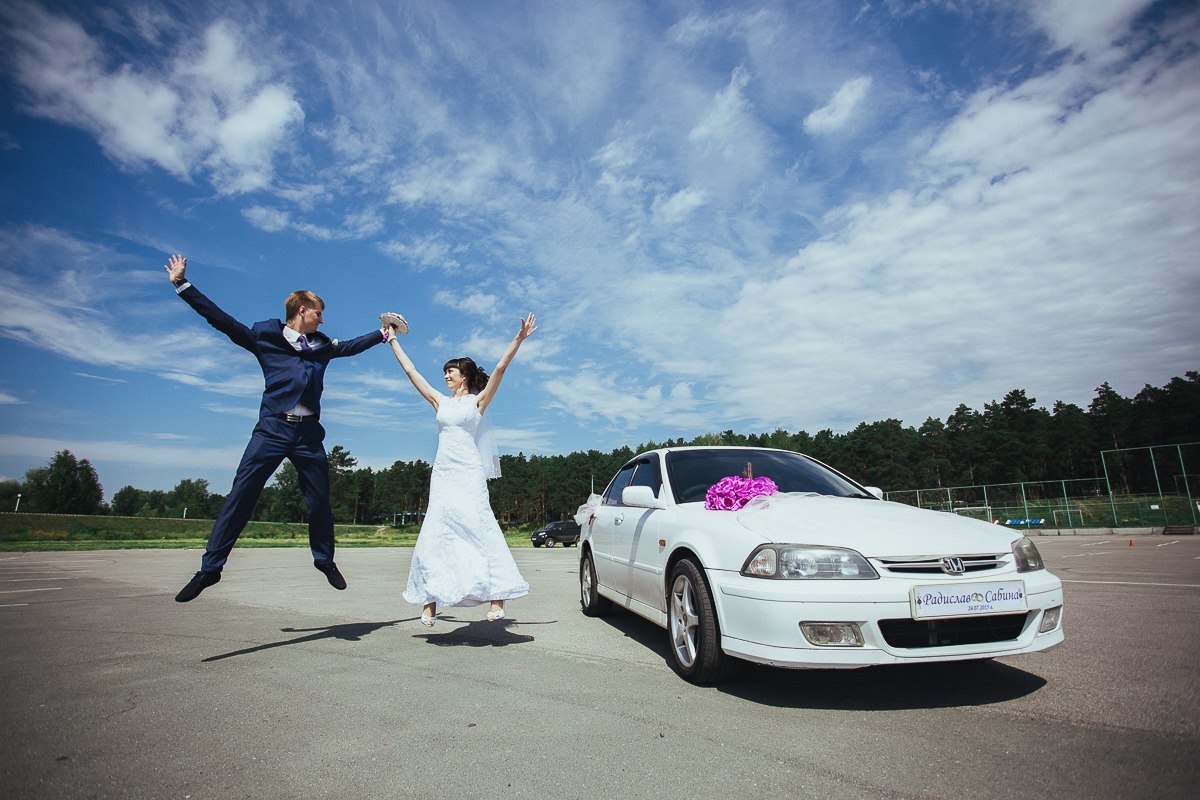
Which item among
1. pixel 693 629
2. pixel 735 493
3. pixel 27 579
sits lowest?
pixel 27 579

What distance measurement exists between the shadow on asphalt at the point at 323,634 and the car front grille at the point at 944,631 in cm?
375

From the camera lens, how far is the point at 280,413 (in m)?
4.33

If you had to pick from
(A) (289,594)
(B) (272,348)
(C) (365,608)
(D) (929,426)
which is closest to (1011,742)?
(B) (272,348)

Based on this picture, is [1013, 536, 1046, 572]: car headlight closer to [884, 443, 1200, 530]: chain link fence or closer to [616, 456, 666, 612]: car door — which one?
[616, 456, 666, 612]: car door

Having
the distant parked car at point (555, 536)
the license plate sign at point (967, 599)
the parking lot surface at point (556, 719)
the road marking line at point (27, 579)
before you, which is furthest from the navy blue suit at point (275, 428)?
the distant parked car at point (555, 536)

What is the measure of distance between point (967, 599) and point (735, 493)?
4.50 feet

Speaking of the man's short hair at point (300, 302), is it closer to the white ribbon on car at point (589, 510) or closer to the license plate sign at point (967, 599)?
the white ribbon on car at point (589, 510)

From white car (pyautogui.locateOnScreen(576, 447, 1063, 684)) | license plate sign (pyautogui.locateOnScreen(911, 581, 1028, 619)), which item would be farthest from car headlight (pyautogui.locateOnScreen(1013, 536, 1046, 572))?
license plate sign (pyautogui.locateOnScreen(911, 581, 1028, 619))

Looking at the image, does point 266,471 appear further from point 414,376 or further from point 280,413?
point 414,376

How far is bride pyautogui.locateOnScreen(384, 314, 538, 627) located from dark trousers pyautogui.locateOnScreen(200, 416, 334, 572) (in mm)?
819

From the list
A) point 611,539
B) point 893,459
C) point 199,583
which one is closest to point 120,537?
point 199,583

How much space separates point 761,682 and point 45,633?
5406 mm

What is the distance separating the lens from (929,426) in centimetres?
8938

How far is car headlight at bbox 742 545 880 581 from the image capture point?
2906 millimetres
